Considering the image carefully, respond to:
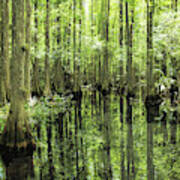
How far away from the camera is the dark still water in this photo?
5750 millimetres

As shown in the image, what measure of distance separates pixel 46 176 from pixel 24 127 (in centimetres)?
179

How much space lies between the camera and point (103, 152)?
7238 millimetres

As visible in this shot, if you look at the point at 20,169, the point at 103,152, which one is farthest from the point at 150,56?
the point at 20,169

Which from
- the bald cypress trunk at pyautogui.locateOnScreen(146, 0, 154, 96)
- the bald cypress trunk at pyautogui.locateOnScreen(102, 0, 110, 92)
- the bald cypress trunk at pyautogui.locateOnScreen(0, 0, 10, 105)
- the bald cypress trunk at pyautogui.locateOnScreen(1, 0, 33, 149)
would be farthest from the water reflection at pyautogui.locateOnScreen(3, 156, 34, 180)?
the bald cypress trunk at pyautogui.locateOnScreen(102, 0, 110, 92)

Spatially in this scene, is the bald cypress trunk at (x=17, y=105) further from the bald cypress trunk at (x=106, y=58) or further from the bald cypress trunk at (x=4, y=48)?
the bald cypress trunk at (x=106, y=58)

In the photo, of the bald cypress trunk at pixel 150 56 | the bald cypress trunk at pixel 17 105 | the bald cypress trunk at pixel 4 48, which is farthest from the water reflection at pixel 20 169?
the bald cypress trunk at pixel 150 56

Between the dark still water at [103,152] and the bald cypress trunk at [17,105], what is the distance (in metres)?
0.50

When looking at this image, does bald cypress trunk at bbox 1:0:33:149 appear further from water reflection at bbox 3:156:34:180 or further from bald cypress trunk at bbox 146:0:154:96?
bald cypress trunk at bbox 146:0:154:96

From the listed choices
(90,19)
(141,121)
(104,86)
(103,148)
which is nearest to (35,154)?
(103,148)

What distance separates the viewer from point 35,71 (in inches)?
764

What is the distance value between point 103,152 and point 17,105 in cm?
247

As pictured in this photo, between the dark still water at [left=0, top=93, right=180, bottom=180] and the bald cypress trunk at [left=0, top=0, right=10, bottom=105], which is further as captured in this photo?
the bald cypress trunk at [left=0, top=0, right=10, bottom=105]

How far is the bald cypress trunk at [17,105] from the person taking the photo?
6949 millimetres

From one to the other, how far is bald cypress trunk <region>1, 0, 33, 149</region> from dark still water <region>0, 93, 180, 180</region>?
50 centimetres
